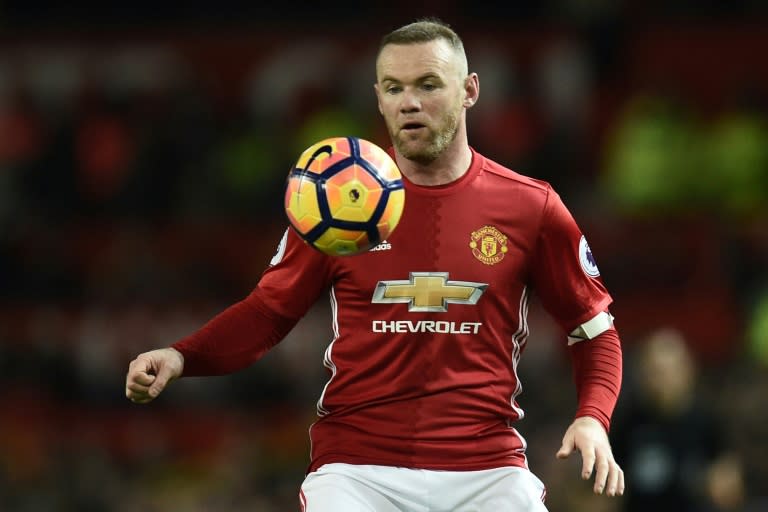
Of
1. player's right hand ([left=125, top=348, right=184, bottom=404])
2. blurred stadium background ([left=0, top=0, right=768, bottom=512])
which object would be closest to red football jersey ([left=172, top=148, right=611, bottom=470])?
player's right hand ([left=125, top=348, right=184, bottom=404])

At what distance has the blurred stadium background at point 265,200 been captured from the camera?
1202 cm

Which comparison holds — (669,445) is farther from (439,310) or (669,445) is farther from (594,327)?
(439,310)

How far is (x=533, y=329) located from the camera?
12156 mm

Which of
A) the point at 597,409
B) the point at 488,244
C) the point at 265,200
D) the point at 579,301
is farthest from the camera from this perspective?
the point at 265,200

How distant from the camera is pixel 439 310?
5.16m

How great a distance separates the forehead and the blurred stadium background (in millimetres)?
5567

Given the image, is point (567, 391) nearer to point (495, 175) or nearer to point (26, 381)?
point (26, 381)

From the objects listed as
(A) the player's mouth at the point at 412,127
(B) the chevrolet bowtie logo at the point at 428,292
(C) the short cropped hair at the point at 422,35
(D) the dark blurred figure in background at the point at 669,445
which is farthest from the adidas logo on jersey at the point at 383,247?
(D) the dark blurred figure in background at the point at 669,445

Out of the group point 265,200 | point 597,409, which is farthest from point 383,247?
Answer: point 265,200

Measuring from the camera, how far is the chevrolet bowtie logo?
5160mm

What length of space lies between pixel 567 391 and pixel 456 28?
16.9ft

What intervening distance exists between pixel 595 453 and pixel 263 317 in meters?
1.34

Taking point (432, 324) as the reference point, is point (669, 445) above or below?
below

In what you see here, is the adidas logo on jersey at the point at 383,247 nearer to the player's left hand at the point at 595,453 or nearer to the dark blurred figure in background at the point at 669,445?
the player's left hand at the point at 595,453
